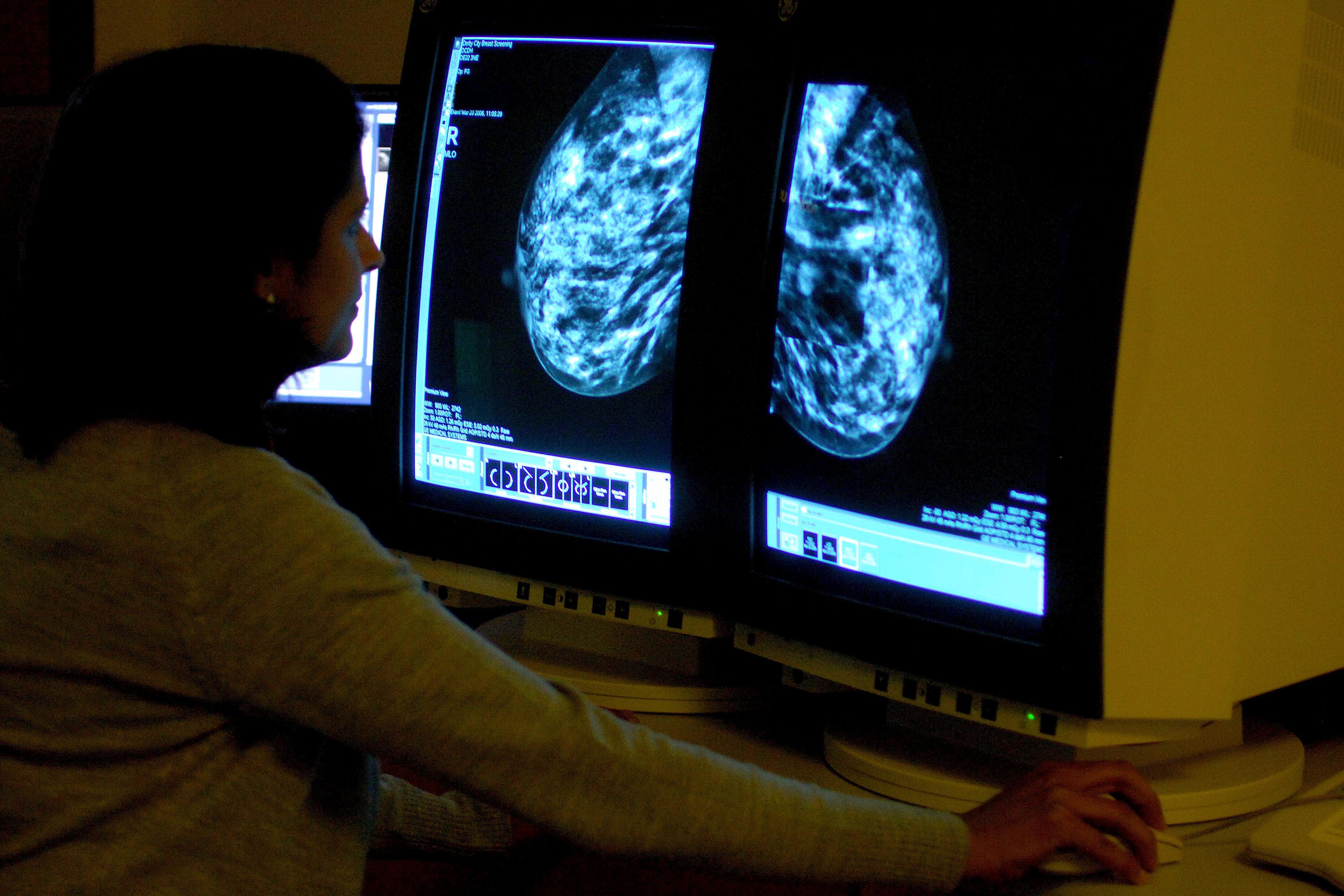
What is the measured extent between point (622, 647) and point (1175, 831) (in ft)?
1.91

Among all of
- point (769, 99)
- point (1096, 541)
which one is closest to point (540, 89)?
point (769, 99)

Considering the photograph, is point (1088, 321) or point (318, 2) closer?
point (1088, 321)

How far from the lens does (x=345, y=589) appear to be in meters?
0.65

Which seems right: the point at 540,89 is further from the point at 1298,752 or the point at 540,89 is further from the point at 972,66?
the point at 1298,752

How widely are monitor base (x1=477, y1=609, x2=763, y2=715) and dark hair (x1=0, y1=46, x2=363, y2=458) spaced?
51cm

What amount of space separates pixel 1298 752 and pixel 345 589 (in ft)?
2.60

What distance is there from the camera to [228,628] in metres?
0.65

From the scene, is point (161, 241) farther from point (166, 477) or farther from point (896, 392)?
point (896, 392)

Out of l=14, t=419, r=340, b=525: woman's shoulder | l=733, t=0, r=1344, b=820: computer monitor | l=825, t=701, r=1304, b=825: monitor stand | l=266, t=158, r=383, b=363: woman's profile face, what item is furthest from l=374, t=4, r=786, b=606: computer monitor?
l=14, t=419, r=340, b=525: woman's shoulder

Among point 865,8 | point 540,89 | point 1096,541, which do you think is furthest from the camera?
point 540,89

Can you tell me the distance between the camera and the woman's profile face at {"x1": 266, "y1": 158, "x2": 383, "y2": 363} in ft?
2.58

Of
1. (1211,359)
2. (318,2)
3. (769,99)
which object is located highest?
(318,2)

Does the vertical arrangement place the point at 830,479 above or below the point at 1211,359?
below

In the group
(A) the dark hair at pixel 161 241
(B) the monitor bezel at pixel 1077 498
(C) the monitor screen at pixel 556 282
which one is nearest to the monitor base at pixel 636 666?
(C) the monitor screen at pixel 556 282
